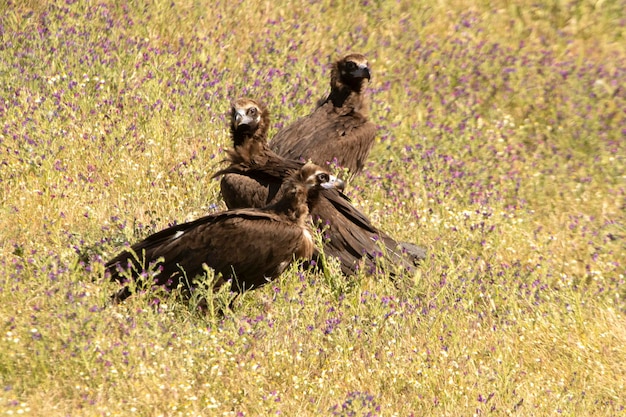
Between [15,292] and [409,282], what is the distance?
10.3 feet

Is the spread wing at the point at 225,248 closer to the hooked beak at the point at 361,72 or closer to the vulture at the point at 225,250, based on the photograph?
the vulture at the point at 225,250

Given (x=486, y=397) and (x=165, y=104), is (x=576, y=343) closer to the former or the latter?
(x=486, y=397)

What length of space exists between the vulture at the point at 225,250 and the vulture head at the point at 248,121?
1.65 metres

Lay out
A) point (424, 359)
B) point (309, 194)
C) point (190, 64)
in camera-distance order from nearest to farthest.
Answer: point (424, 359) → point (309, 194) → point (190, 64)

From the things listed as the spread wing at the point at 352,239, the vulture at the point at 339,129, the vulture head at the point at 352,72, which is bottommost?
the spread wing at the point at 352,239

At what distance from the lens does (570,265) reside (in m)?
8.73

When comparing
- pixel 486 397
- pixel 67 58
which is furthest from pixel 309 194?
pixel 67 58

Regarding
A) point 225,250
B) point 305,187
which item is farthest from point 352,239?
point 225,250

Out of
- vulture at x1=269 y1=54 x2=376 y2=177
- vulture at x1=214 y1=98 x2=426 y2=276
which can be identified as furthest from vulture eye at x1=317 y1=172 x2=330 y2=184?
vulture at x1=269 y1=54 x2=376 y2=177

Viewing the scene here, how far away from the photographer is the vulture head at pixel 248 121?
8.48 m

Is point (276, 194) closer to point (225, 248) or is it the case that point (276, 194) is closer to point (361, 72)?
point (225, 248)

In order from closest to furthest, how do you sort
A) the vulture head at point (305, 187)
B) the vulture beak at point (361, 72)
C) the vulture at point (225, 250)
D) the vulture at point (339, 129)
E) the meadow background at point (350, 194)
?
the meadow background at point (350, 194), the vulture at point (225, 250), the vulture head at point (305, 187), the vulture at point (339, 129), the vulture beak at point (361, 72)

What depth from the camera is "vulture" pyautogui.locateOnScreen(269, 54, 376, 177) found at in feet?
31.3

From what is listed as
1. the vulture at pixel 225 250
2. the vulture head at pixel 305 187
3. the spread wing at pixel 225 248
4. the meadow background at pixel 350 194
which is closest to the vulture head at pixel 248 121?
the meadow background at pixel 350 194
